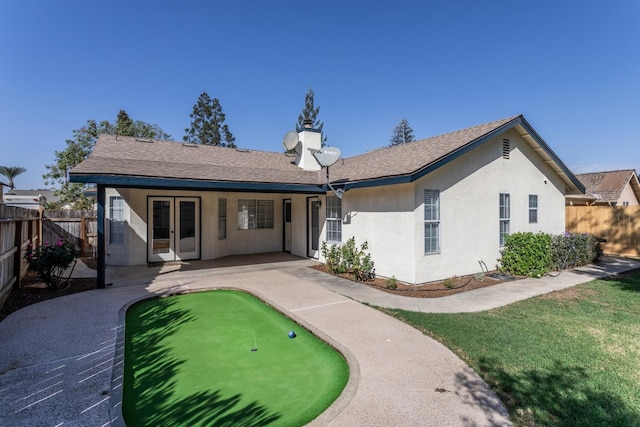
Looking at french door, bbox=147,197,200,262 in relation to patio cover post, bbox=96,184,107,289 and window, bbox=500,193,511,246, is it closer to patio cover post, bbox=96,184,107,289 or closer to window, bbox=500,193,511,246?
patio cover post, bbox=96,184,107,289

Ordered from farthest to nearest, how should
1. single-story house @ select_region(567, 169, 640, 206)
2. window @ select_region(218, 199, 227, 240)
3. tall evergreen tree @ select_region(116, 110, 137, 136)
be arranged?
tall evergreen tree @ select_region(116, 110, 137, 136)
single-story house @ select_region(567, 169, 640, 206)
window @ select_region(218, 199, 227, 240)

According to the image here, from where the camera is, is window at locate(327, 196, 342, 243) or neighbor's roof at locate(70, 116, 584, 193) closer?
neighbor's roof at locate(70, 116, 584, 193)

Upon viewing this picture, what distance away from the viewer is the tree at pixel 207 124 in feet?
141

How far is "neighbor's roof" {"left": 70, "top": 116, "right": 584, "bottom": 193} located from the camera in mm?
8578

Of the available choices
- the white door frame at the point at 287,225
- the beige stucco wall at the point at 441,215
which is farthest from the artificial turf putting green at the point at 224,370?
the white door frame at the point at 287,225

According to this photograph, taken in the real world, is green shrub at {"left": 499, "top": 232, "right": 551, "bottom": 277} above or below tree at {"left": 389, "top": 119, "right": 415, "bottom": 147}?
below

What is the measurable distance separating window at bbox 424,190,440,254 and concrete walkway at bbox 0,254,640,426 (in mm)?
1714

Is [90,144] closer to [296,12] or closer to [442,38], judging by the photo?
[296,12]

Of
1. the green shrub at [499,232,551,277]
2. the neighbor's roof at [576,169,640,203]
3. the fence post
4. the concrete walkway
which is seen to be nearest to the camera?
the concrete walkway

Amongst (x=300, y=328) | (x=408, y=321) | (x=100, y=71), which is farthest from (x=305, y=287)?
(x=100, y=71)

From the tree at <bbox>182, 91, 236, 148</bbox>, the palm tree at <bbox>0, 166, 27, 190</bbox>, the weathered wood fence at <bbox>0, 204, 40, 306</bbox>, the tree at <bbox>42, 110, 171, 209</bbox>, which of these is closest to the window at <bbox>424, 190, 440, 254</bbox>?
the weathered wood fence at <bbox>0, 204, 40, 306</bbox>

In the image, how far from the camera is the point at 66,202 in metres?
28.4

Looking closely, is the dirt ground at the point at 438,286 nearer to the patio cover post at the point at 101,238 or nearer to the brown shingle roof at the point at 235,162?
the brown shingle roof at the point at 235,162

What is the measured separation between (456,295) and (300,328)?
4.28 metres
